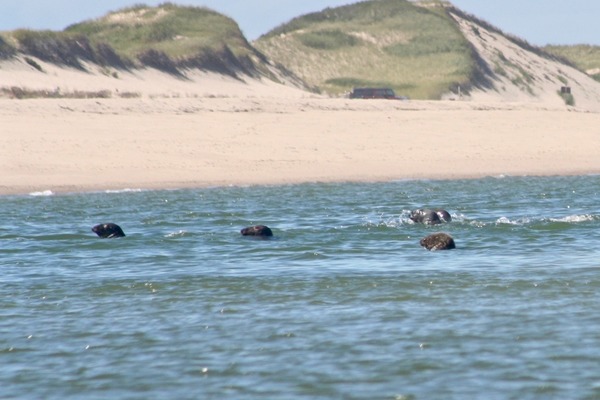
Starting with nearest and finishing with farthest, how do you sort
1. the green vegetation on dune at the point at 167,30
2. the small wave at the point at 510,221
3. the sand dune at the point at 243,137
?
the small wave at the point at 510,221 < the sand dune at the point at 243,137 < the green vegetation on dune at the point at 167,30

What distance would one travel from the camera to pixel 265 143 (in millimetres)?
34969

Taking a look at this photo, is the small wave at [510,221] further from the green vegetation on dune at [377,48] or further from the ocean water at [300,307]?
the green vegetation on dune at [377,48]

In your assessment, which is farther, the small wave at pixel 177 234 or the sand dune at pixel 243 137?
the sand dune at pixel 243 137

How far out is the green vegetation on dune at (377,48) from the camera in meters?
66.4

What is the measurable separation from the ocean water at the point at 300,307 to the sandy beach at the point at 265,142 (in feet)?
23.3

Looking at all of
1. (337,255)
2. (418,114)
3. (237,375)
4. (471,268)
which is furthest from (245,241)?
(418,114)

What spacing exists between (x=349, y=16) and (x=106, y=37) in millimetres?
28654

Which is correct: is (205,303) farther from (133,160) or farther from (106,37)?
(106,37)

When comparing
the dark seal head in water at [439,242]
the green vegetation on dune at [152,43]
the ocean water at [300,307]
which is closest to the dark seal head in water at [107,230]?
the ocean water at [300,307]

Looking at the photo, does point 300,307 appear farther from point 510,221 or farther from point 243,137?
point 243,137

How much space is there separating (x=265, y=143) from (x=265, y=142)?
0.13 m

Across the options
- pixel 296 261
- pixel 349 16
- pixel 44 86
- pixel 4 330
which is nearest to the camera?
pixel 4 330

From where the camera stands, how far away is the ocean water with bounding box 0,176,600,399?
9758 mm

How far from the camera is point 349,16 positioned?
8219 centimetres
